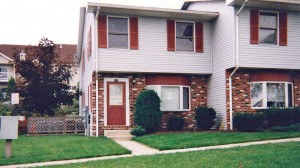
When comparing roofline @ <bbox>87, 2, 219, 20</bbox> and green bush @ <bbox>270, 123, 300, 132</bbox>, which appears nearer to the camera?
green bush @ <bbox>270, 123, 300, 132</bbox>

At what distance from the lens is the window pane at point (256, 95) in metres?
19.2

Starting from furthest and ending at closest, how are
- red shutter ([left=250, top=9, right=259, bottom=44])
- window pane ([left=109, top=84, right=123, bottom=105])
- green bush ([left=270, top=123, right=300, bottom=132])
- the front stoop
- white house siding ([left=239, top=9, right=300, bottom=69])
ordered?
1. window pane ([left=109, top=84, right=123, bottom=105])
2. red shutter ([left=250, top=9, right=259, bottom=44])
3. white house siding ([left=239, top=9, right=300, bottom=69])
4. the front stoop
5. green bush ([left=270, top=123, right=300, bottom=132])

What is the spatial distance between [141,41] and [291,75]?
24.6ft

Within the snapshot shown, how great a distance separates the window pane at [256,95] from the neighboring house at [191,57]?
0.05 metres

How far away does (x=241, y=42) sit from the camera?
18.3m

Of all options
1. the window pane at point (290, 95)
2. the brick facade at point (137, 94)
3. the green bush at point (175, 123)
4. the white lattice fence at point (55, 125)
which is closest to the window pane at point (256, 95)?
the window pane at point (290, 95)

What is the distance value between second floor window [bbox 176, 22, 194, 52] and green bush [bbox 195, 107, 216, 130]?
314cm

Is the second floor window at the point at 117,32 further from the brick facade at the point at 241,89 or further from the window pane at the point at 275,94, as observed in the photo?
the window pane at the point at 275,94

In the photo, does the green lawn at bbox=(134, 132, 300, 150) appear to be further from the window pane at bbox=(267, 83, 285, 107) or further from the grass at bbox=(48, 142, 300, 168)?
the window pane at bbox=(267, 83, 285, 107)

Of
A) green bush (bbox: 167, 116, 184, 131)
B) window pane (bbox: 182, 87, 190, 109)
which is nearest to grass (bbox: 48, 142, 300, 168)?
green bush (bbox: 167, 116, 184, 131)

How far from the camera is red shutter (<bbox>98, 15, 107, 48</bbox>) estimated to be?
1859 cm

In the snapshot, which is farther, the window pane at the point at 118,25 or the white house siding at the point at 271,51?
the window pane at the point at 118,25

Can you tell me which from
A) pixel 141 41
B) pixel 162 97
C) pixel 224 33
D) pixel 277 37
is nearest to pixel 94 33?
pixel 141 41

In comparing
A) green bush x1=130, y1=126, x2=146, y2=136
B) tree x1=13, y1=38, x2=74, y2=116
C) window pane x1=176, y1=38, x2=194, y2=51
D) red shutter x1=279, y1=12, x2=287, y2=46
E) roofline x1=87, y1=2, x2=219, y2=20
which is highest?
roofline x1=87, y1=2, x2=219, y2=20
